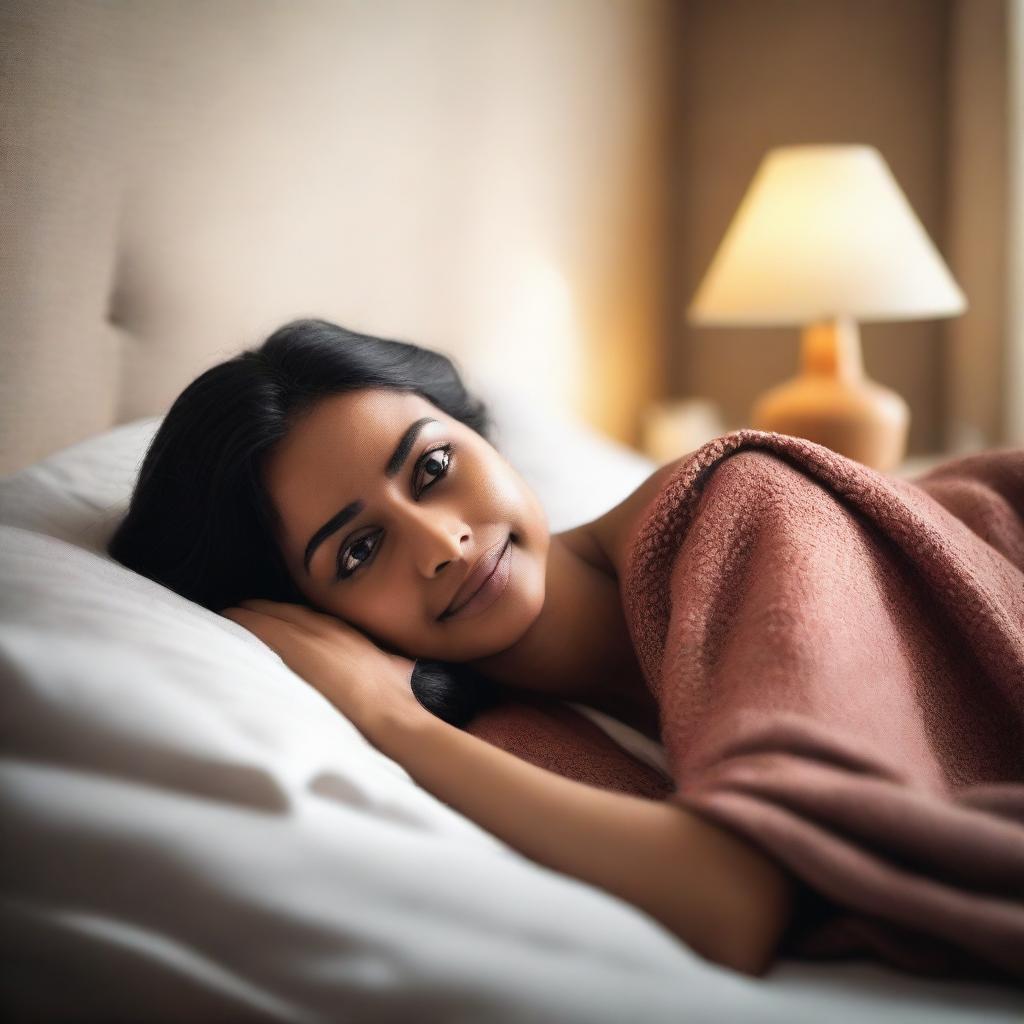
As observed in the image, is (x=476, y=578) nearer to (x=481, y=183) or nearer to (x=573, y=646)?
(x=573, y=646)

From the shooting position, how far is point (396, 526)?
2.99 ft

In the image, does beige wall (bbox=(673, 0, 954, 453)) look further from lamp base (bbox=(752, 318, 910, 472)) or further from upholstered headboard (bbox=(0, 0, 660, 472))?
lamp base (bbox=(752, 318, 910, 472))

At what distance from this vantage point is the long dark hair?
944 millimetres

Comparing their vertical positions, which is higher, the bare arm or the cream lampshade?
the cream lampshade

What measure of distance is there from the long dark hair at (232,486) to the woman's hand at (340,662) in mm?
45

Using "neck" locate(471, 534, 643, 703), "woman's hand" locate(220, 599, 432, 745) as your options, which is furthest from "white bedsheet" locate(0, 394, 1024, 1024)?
"neck" locate(471, 534, 643, 703)

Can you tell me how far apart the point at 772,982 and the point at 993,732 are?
1.13ft

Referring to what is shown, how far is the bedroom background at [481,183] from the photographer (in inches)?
44.8

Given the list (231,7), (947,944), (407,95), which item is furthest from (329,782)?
(407,95)

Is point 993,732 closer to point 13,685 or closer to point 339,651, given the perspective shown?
point 339,651

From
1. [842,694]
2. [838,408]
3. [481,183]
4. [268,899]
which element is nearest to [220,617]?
[268,899]

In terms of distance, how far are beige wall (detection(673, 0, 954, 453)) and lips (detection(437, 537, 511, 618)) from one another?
7.01 feet

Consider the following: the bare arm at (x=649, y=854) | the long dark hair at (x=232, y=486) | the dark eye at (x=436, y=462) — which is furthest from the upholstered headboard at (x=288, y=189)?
the bare arm at (x=649, y=854)

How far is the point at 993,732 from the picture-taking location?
0.79 m
